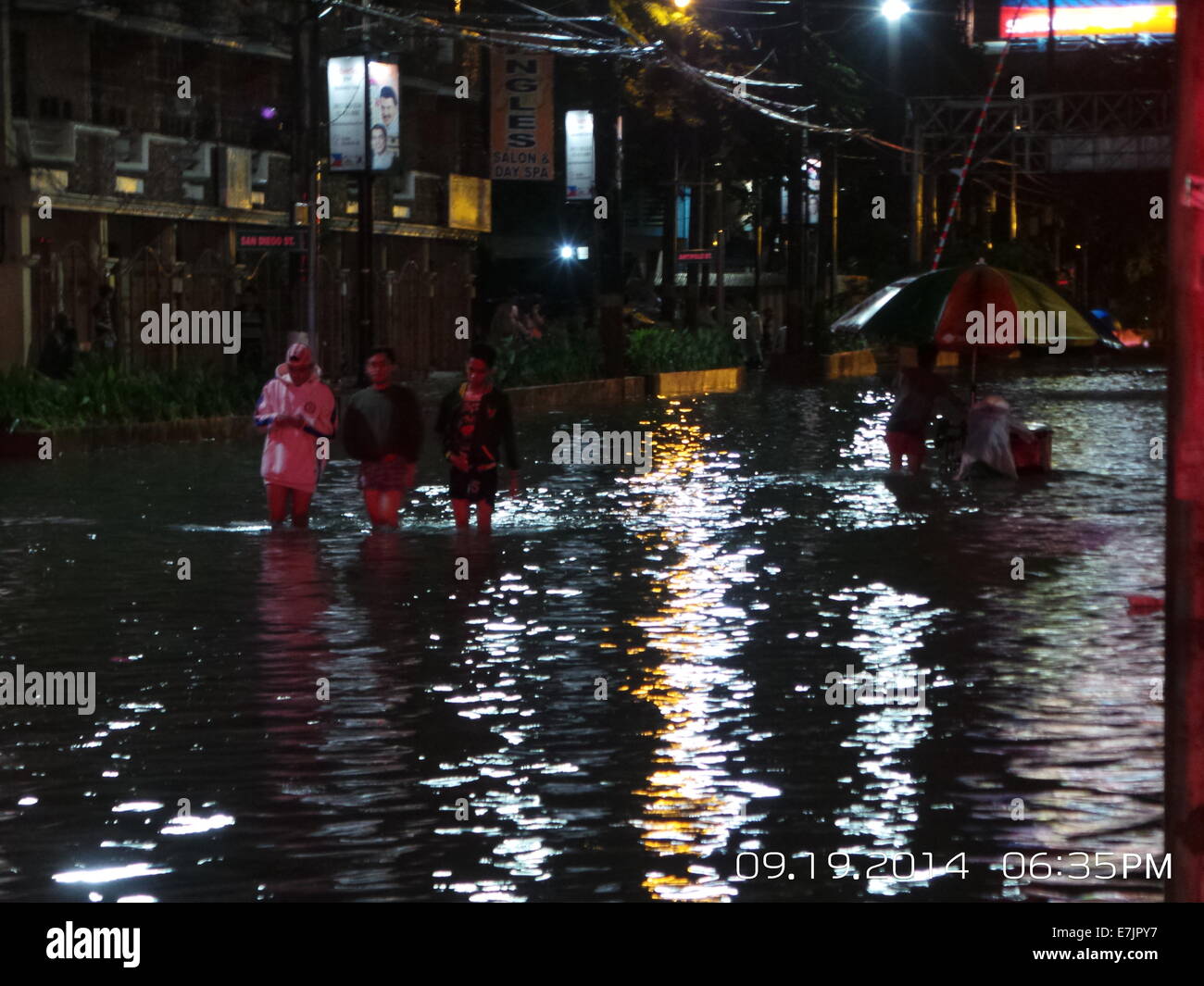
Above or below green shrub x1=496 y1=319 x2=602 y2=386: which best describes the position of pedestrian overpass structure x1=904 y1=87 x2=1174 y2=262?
above

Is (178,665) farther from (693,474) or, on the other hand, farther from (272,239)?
(272,239)

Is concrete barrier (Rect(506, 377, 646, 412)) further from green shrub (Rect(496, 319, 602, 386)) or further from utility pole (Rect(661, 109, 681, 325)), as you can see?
utility pole (Rect(661, 109, 681, 325))

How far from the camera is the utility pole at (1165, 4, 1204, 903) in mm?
4910

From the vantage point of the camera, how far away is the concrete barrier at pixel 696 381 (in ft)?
141

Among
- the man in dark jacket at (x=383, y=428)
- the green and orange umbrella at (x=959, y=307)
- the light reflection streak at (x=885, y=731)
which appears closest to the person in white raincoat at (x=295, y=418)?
the man in dark jacket at (x=383, y=428)

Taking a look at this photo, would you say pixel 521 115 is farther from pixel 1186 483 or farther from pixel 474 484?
pixel 1186 483

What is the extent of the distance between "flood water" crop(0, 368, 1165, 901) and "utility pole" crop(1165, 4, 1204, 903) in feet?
6.17

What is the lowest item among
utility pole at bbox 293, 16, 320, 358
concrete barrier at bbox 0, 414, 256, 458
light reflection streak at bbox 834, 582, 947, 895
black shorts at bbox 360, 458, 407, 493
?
light reflection streak at bbox 834, 582, 947, 895

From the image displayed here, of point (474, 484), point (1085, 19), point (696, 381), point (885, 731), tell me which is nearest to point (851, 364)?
point (696, 381)

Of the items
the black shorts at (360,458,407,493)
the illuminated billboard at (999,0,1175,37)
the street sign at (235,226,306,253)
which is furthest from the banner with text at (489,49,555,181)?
the black shorts at (360,458,407,493)

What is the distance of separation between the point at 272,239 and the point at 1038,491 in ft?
53.3

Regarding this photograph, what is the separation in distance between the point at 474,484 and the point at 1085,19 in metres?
48.4

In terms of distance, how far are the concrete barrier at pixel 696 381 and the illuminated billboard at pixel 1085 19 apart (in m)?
18.6
